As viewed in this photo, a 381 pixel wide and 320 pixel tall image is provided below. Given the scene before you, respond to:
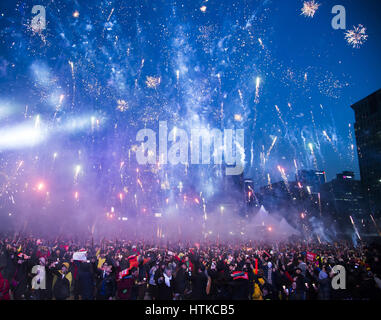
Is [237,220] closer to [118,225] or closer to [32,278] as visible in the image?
[118,225]

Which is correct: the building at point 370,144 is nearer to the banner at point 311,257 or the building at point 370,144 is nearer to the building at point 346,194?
the building at point 346,194

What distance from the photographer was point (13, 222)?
110 ft

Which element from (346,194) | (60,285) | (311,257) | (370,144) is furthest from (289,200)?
(60,285)

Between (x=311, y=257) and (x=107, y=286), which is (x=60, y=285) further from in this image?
(x=311, y=257)

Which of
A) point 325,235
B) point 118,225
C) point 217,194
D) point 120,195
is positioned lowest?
point 325,235

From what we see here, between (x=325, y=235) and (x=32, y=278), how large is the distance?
75455 mm

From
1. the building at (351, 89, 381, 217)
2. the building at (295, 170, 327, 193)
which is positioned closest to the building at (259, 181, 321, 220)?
the building at (351, 89, 381, 217)

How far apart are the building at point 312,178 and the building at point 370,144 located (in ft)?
242

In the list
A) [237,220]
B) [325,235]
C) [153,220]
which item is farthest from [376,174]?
[153,220]

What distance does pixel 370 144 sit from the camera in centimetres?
8594

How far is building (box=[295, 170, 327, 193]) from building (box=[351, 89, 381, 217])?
7363 centimetres

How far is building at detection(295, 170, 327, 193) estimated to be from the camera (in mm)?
161625
